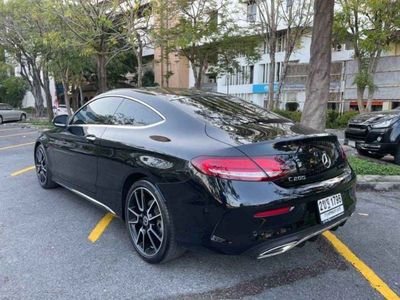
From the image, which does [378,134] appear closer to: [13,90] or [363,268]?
[363,268]

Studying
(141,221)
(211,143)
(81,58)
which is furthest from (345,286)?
(81,58)

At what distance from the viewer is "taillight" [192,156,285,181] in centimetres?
270

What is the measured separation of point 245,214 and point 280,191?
321 millimetres

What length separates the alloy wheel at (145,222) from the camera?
328 cm

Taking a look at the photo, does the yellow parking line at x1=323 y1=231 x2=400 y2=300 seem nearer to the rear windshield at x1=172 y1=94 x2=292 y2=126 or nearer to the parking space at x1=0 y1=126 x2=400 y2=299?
the parking space at x1=0 y1=126 x2=400 y2=299

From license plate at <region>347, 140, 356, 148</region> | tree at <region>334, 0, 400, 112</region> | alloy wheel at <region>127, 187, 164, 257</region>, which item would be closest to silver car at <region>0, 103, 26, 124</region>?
tree at <region>334, 0, 400, 112</region>

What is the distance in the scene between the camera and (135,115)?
375cm

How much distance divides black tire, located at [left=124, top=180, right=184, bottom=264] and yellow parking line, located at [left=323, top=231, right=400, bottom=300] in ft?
5.16

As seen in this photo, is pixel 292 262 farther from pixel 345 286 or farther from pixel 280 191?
pixel 280 191

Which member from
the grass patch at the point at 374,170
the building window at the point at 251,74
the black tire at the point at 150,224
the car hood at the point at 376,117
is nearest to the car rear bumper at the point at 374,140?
the car hood at the point at 376,117

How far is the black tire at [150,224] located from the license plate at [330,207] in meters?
1.21

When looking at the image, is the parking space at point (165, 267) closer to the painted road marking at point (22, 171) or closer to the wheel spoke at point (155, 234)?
the wheel spoke at point (155, 234)

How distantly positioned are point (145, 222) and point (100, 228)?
990 millimetres

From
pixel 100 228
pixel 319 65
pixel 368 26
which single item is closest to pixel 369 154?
pixel 319 65
